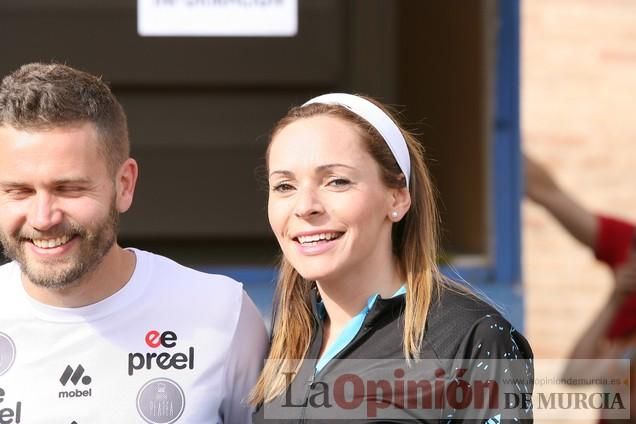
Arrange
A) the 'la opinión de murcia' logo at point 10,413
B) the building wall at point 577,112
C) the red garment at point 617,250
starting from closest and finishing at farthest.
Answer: the 'la opinión de murcia' logo at point 10,413 → the red garment at point 617,250 → the building wall at point 577,112

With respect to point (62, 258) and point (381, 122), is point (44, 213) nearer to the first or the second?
point (62, 258)

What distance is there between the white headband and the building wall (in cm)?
450

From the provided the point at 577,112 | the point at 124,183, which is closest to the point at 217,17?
the point at 124,183

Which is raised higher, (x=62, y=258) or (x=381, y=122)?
(x=381, y=122)

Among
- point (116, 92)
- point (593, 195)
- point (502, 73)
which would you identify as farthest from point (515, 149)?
point (593, 195)

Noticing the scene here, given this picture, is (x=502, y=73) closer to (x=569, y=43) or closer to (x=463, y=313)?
(x=463, y=313)

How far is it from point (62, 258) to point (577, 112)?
5.42 metres

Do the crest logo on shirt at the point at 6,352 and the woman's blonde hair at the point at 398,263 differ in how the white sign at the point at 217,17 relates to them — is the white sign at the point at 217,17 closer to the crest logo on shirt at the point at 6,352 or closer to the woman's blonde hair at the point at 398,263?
the woman's blonde hair at the point at 398,263

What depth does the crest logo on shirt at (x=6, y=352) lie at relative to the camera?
81.8 inches

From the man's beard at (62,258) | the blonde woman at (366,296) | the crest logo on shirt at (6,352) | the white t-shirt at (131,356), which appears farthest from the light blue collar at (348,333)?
the crest logo on shirt at (6,352)

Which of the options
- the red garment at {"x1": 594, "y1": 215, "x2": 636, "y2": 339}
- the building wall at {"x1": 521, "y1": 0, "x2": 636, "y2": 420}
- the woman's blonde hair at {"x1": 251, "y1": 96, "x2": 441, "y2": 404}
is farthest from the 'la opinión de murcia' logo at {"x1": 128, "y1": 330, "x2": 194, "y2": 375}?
the building wall at {"x1": 521, "y1": 0, "x2": 636, "y2": 420}

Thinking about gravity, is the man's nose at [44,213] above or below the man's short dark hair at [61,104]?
below

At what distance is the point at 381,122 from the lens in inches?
82.4

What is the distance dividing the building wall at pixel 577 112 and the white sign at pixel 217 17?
360 cm
